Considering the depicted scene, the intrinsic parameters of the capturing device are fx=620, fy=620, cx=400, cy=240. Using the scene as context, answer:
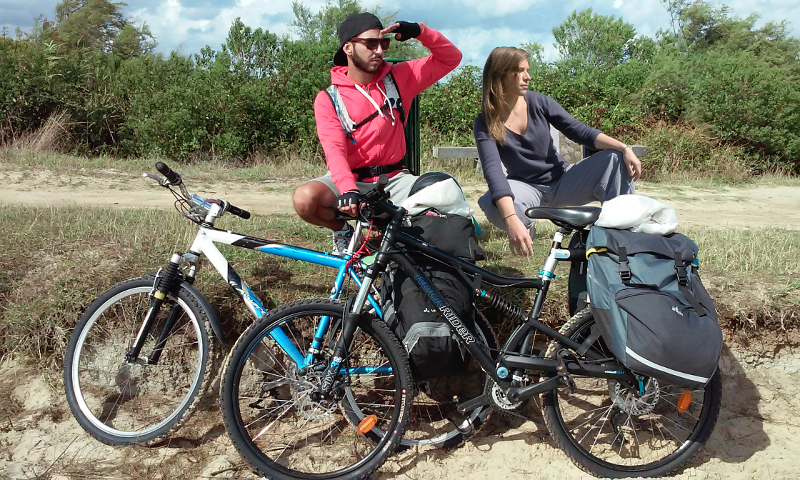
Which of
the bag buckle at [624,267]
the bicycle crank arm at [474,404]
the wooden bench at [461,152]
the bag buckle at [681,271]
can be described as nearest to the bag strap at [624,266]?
the bag buckle at [624,267]

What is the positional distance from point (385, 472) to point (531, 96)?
2.93m

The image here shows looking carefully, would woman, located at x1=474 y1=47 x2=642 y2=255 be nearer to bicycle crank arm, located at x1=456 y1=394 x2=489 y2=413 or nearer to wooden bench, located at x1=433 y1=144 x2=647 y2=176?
bicycle crank arm, located at x1=456 y1=394 x2=489 y2=413

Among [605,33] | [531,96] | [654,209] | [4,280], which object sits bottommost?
[4,280]

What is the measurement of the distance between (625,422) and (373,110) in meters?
2.45

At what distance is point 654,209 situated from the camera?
3275 mm

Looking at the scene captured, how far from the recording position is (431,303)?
337 centimetres

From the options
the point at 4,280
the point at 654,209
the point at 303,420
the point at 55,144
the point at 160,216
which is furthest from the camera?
the point at 55,144

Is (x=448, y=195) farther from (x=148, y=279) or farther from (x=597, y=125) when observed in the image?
(x=597, y=125)

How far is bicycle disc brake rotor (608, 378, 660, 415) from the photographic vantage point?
345cm

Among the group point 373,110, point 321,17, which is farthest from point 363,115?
point 321,17

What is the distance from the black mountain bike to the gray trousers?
40.7 inches

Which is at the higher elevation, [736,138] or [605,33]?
[605,33]

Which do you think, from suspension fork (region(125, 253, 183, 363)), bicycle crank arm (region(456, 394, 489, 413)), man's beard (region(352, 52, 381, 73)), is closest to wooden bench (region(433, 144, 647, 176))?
man's beard (region(352, 52, 381, 73))

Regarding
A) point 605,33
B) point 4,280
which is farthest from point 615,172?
point 605,33
